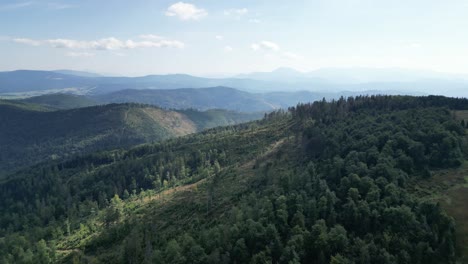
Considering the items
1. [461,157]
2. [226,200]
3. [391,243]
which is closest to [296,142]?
[226,200]

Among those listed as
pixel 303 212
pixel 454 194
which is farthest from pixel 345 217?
pixel 454 194

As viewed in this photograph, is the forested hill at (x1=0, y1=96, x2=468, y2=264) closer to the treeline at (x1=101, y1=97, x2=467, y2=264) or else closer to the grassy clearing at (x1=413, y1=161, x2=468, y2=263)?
the treeline at (x1=101, y1=97, x2=467, y2=264)

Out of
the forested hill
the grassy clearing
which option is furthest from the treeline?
the grassy clearing

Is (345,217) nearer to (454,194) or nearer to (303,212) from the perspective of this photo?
(303,212)

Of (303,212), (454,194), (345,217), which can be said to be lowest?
(303,212)

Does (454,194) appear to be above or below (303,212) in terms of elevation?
above

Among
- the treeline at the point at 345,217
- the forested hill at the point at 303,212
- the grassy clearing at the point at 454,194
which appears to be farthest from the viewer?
the grassy clearing at the point at 454,194

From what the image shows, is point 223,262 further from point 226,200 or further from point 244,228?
point 226,200

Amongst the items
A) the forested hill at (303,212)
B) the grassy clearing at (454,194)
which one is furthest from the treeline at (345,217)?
the grassy clearing at (454,194)

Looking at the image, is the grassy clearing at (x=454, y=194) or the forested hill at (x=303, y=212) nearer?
the forested hill at (x=303, y=212)

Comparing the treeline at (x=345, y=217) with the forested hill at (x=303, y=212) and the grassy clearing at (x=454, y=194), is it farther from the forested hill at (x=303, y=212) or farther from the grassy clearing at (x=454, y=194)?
the grassy clearing at (x=454, y=194)

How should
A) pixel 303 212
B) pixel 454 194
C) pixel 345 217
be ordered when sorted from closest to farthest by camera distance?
1. pixel 345 217
2. pixel 303 212
3. pixel 454 194
